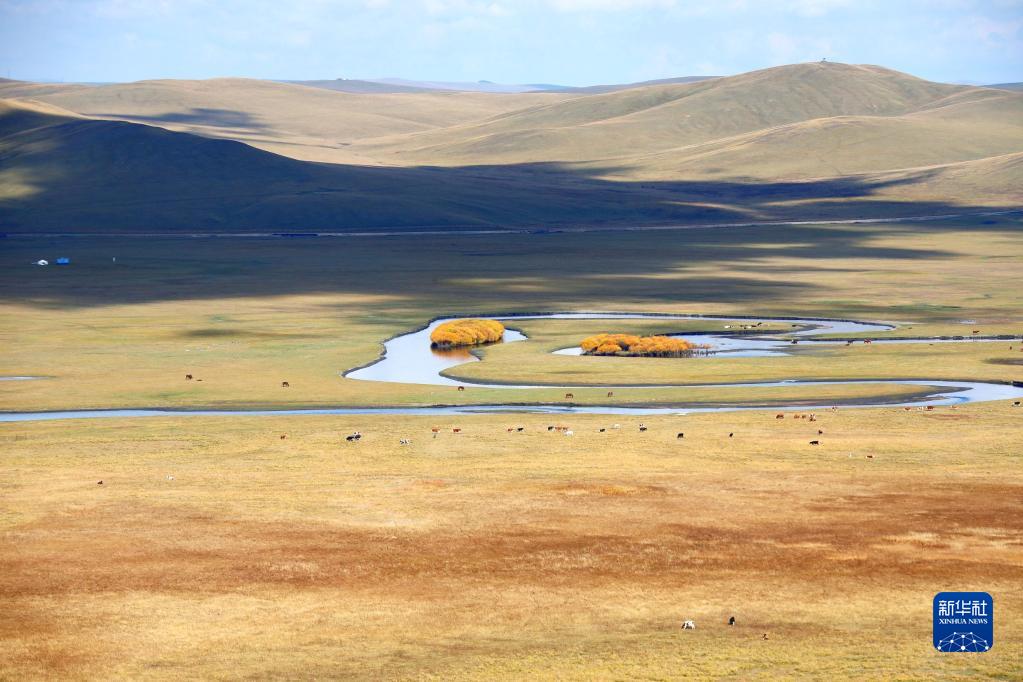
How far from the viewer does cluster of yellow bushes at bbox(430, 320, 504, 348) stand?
3585 inches

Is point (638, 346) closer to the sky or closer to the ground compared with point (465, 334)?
closer to the ground

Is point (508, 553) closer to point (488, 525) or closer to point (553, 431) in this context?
point (488, 525)

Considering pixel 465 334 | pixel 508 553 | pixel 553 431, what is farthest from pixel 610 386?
pixel 508 553

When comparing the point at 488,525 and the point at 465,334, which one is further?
the point at 465,334

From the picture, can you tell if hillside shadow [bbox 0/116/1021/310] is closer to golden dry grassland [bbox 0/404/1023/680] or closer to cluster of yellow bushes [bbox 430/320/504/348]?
cluster of yellow bushes [bbox 430/320/504/348]

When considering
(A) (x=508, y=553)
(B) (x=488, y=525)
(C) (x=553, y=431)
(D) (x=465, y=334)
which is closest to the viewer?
(A) (x=508, y=553)

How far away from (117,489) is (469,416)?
66.5 ft

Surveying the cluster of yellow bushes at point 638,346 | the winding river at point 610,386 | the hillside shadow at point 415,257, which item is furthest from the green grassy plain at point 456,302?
the cluster of yellow bushes at point 638,346

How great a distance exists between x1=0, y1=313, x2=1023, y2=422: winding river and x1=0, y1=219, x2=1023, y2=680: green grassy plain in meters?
1.88

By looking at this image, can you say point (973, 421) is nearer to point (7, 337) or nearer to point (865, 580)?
point (865, 580)

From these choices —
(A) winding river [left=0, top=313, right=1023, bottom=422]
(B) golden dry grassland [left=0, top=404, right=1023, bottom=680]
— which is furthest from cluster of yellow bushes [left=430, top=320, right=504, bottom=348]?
(B) golden dry grassland [left=0, top=404, right=1023, bottom=680]

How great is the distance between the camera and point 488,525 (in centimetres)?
4038

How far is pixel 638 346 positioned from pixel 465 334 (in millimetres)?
12452

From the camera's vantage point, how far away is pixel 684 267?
143125 mm
